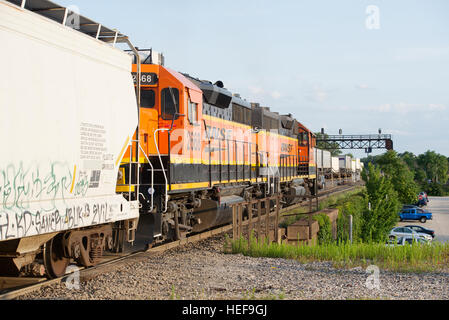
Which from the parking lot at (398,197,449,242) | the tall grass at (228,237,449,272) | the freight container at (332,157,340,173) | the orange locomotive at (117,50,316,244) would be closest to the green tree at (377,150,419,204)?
the parking lot at (398,197,449,242)

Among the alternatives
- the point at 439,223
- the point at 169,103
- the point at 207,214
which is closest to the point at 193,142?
the point at 169,103

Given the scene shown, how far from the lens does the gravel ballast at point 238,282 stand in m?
7.81

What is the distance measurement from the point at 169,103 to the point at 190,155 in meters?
1.55

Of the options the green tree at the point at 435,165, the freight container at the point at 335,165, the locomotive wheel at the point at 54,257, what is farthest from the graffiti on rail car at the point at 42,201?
the green tree at the point at 435,165

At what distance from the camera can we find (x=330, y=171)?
65938 millimetres

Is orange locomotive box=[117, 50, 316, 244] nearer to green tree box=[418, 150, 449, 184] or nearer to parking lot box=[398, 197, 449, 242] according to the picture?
parking lot box=[398, 197, 449, 242]

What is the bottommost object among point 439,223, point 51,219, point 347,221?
point 439,223

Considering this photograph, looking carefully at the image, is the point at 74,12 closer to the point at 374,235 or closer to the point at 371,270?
the point at 371,270

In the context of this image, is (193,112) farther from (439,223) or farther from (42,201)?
(439,223)

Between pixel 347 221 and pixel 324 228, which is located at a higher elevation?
pixel 324 228

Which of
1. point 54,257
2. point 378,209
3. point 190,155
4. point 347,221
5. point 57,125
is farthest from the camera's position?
point 378,209

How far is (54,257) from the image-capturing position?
343 inches

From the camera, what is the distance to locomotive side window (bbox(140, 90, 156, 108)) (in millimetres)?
13047

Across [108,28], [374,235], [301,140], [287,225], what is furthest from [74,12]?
[374,235]
